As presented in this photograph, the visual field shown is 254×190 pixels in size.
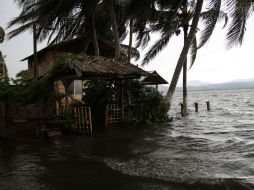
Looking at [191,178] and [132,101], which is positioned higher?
[132,101]

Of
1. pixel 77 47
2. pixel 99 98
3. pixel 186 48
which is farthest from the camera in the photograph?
pixel 77 47

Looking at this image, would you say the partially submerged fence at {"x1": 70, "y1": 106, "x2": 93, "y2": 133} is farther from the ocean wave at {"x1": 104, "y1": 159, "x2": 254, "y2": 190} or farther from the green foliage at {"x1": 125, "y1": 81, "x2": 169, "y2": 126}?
the ocean wave at {"x1": 104, "y1": 159, "x2": 254, "y2": 190}

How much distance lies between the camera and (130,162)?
8.34 meters

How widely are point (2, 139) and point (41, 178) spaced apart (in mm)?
5987

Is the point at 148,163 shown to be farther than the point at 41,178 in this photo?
Yes

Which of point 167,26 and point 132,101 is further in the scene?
point 167,26

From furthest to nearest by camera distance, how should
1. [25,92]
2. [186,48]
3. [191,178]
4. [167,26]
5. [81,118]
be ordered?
[167,26] → [186,48] → [81,118] → [25,92] → [191,178]

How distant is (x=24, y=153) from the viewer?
32.4ft

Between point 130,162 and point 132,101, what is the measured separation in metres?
8.30

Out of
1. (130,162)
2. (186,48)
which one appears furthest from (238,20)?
(130,162)

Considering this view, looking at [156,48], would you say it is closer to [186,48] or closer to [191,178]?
[186,48]

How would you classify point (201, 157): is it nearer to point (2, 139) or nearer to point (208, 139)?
point (208, 139)

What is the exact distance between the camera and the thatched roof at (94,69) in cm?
1241

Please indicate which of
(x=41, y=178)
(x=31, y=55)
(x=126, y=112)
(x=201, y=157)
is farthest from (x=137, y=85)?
(x=31, y=55)
